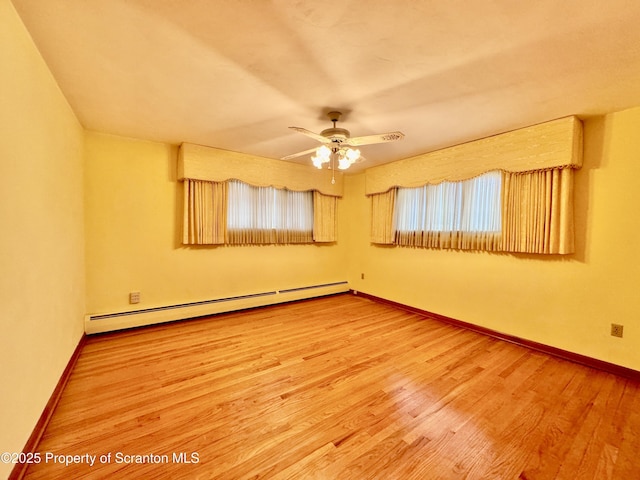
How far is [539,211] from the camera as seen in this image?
2703 millimetres

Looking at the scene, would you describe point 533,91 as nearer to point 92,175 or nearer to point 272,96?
point 272,96

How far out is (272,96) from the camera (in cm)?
217

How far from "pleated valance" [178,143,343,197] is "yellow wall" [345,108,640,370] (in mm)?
2562

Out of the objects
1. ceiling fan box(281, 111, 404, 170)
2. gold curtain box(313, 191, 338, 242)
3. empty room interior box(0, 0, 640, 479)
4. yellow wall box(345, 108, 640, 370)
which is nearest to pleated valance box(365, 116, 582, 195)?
empty room interior box(0, 0, 640, 479)

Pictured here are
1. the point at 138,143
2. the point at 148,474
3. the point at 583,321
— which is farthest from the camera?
the point at 138,143

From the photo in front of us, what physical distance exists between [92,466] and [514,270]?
384 cm

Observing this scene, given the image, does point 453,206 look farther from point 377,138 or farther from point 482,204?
point 377,138

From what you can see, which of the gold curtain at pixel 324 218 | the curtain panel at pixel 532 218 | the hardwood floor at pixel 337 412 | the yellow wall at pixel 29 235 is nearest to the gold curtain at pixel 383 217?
the gold curtain at pixel 324 218

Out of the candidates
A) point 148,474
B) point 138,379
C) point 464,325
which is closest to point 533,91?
point 464,325

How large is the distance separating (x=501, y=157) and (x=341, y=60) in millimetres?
2288

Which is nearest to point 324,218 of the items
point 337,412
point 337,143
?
point 337,143

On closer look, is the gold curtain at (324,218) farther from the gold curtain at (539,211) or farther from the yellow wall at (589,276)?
the gold curtain at (539,211)

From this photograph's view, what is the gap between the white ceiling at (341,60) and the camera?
133cm

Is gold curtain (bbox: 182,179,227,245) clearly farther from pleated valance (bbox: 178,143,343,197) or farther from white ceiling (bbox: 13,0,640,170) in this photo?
white ceiling (bbox: 13,0,640,170)
